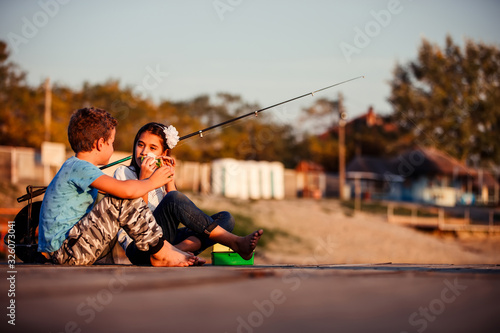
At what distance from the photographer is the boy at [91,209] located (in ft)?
9.95

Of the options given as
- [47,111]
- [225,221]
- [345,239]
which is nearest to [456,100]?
[345,239]

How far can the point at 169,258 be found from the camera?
129 inches

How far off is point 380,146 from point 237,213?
25.7 metres

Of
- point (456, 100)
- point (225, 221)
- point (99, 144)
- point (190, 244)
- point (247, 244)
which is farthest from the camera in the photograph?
point (456, 100)

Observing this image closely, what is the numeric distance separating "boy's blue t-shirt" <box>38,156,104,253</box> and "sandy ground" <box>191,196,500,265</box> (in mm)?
13022

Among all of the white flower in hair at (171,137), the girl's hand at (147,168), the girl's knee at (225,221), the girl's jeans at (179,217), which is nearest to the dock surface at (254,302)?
the girl's hand at (147,168)

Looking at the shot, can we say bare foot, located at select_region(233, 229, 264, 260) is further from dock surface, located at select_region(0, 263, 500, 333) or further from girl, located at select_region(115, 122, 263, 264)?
dock surface, located at select_region(0, 263, 500, 333)

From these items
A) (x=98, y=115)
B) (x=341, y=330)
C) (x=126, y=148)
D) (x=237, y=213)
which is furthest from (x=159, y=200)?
(x=126, y=148)

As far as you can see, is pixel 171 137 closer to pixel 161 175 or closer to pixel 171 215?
pixel 171 215

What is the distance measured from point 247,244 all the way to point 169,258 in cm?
50

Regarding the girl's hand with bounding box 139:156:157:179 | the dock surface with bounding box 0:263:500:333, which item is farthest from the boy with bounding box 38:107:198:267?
the dock surface with bounding box 0:263:500:333

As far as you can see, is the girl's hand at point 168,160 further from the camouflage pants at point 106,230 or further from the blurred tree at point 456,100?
the blurred tree at point 456,100

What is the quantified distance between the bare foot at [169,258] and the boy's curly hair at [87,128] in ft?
2.41

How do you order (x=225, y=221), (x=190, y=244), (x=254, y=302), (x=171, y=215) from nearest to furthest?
(x=254, y=302), (x=171, y=215), (x=190, y=244), (x=225, y=221)
